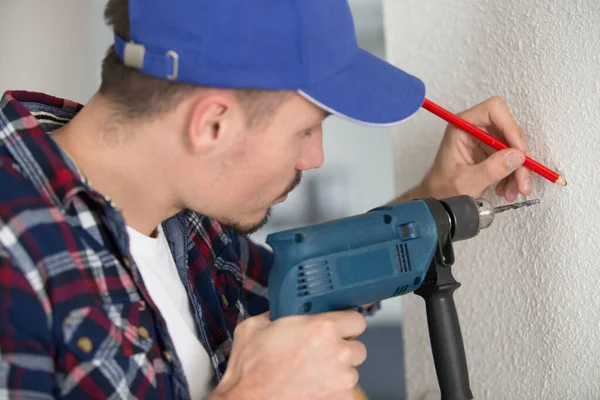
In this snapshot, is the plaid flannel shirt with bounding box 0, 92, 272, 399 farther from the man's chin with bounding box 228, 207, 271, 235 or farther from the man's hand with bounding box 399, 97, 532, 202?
the man's hand with bounding box 399, 97, 532, 202

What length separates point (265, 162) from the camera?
2.86 feet

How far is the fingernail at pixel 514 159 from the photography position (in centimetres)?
90

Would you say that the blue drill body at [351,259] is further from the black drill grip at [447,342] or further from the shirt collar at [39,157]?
the shirt collar at [39,157]

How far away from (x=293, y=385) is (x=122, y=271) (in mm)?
246

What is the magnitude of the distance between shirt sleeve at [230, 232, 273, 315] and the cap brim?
42 cm

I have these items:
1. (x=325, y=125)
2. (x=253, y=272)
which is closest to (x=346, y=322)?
(x=253, y=272)

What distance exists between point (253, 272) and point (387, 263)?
40 cm

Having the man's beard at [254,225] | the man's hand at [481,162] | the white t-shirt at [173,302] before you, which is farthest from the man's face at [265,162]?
the man's hand at [481,162]

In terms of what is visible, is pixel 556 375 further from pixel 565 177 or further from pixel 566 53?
pixel 566 53

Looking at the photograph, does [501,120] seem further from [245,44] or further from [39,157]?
[39,157]

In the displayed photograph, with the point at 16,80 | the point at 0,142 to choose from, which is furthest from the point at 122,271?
the point at 16,80

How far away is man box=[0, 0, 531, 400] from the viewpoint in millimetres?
763

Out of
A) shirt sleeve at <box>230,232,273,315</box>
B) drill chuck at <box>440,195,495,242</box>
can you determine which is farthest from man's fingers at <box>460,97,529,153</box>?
shirt sleeve at <box>230,232,273,315</box>

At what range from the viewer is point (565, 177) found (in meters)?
0.88
